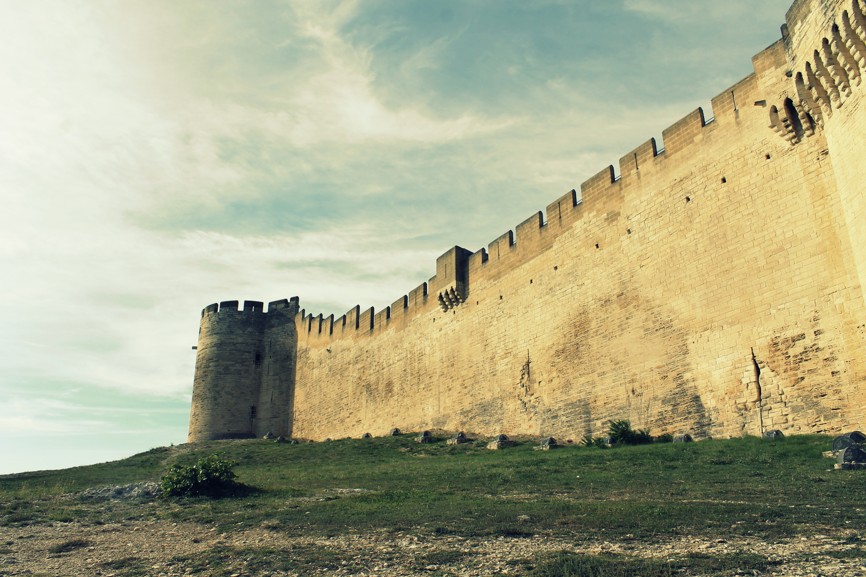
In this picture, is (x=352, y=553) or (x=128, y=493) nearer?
(x=352, y=553)

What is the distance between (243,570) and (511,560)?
7.78 ft

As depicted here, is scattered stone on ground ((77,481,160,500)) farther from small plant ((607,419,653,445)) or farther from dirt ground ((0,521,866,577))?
small plant ((607,419,653,445))

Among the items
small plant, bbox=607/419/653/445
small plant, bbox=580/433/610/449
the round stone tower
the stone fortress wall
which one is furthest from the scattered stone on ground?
the round stone tower

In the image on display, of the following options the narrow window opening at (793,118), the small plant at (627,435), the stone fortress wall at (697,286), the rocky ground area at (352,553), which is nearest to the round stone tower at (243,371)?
the stone fortress wall at (697,286)

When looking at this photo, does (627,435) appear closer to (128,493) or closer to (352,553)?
(352,553)

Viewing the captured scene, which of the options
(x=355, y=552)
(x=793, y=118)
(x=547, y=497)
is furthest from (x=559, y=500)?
(x=793, y=118)

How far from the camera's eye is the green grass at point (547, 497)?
21.7 ft

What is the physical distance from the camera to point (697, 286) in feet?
47.3

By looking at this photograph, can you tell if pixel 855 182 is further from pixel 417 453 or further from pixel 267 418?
A: pixel 267 418

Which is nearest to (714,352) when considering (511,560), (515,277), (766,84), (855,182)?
(855,182)

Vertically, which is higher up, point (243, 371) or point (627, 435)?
point (243, 371)

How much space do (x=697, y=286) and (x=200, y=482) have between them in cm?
1105

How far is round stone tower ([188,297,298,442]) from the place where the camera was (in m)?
33.3

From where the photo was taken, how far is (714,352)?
45.0ft
